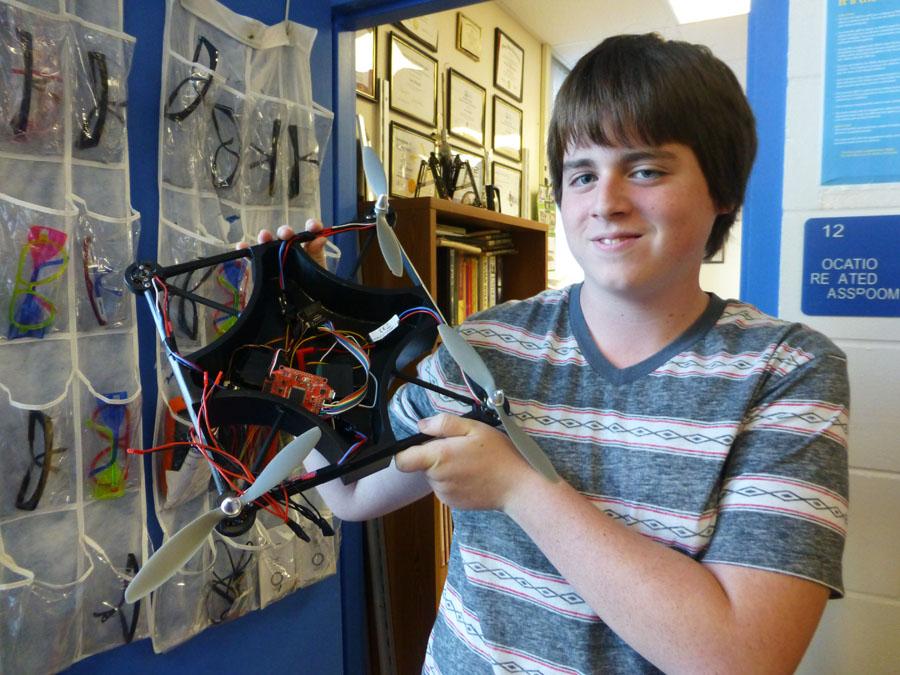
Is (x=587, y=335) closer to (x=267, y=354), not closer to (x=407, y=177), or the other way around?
(x=267, y=354)

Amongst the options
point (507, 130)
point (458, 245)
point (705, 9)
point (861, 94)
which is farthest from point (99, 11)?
point (705, 9)

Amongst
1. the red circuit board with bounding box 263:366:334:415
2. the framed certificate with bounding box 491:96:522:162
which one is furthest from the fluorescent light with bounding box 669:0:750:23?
the red circuit board with bounding box 263:366:334:415

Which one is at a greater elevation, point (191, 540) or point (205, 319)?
point (205, 319)

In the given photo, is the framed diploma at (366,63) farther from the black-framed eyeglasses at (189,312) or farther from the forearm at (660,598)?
the forearm at (660,598)

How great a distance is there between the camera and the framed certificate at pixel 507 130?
2.54 metres

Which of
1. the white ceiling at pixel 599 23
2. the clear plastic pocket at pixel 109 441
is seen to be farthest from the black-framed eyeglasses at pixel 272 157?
the white ceiling at pixel 599 23

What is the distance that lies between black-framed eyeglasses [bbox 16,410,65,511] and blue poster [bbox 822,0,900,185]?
4.21 feet

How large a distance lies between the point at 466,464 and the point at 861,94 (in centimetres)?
90

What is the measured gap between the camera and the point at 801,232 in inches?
42.0

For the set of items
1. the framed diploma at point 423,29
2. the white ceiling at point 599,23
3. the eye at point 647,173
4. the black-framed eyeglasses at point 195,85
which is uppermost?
the white ceiling at point 599,23

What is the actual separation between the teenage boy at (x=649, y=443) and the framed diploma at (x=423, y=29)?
1.38 meters

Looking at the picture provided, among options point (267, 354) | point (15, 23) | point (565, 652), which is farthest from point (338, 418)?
point (15, 23)

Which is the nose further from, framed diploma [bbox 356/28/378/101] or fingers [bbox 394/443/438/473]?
framed diploma [bbox 356/28/378/101]

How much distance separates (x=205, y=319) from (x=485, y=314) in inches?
23.0
